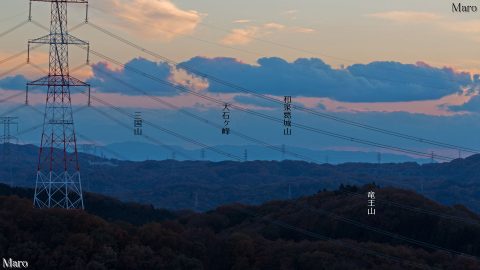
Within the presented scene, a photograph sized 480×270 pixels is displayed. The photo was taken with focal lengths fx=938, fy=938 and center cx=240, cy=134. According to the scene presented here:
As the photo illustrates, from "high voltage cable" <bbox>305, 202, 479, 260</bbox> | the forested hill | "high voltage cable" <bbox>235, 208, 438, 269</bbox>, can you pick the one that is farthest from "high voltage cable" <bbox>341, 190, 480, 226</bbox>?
"high voltage cable" <bbox>235, 208, 438, 269</bbox>

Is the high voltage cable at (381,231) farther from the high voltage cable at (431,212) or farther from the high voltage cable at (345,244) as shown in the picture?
the high voltage cable at (345,244)

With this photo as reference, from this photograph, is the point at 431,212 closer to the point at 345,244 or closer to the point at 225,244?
the point at 345,244

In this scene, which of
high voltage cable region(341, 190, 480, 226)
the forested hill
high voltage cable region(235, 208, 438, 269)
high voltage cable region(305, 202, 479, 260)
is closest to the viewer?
the forested hill

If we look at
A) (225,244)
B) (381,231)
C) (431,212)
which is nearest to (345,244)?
(225,244)

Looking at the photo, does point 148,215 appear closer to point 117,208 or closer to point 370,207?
point 117,208

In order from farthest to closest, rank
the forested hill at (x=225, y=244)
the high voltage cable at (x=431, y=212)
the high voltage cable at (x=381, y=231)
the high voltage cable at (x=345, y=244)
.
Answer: the high voltage cable at (x=431, y=212) < the high voltage cable at (x=381, y=231) < the high voltage cable at (x=345, y=244) < the forested hill at (x=225, y=244)

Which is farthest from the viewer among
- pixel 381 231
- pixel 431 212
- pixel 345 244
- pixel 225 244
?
pixel 381 231

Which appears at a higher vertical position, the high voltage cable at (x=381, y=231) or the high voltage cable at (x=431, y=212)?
the high voltage cable at (x=431, y=212)

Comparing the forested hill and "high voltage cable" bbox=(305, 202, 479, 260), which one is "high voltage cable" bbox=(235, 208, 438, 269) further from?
"high voltage cable" bbox=(305, 202, 479, 260)

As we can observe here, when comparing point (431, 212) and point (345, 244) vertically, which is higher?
point (431, 212)

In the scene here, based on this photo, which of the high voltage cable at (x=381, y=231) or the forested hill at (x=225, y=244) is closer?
the forested hill at (x=225, y=244)

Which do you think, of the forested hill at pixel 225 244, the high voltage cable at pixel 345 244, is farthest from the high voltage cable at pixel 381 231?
the high voltage cable at pixel 345 244

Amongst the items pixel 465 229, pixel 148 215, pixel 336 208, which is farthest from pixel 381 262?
pixel 148 215
